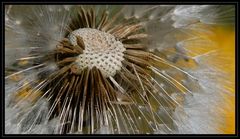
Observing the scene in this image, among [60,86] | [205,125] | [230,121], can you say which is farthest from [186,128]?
[60,86]

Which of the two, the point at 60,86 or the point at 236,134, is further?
the point at 236,134

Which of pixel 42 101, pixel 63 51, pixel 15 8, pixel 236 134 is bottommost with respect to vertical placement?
pixel 236 134

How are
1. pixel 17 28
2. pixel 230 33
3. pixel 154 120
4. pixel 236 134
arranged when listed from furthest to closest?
pixel 230 33
pixel 236 134
pixel 154 120
pixel 17 28

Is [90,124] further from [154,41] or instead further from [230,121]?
[230,121]

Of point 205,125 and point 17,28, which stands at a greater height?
point 17,28
